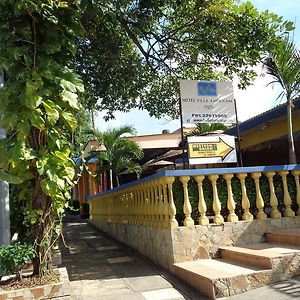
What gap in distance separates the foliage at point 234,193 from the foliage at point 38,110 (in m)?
A: 2.24

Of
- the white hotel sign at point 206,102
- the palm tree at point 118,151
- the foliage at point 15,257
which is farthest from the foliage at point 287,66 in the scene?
the palm tree at point 118,151

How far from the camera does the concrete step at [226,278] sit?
5082 millimetres

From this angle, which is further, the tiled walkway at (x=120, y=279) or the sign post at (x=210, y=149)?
the sign post at (x=210, y=149)

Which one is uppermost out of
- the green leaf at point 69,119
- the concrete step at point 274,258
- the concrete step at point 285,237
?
the green leaf at point 69,119

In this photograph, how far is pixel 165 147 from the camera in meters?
18.9

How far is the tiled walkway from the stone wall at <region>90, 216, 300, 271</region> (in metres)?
0.32

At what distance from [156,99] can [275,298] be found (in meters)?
7.72

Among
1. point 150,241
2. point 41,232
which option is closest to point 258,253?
point 150,241

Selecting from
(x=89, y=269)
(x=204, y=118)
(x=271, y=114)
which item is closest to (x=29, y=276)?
(x=89, y=269)

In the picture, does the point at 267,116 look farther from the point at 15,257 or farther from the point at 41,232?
the point at 15,257

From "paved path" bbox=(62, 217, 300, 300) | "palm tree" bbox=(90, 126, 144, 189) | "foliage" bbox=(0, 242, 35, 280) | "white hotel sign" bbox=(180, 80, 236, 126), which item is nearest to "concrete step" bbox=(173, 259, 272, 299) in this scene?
"paved path" bbox=(62, 217, 300, 300)

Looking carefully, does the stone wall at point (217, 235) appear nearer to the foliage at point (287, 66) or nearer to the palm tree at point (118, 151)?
the foliage at point (287, 66)

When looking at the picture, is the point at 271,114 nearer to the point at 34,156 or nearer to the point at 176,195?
the point at 176,195

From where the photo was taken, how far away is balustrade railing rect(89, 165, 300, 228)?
6695 millimetres
